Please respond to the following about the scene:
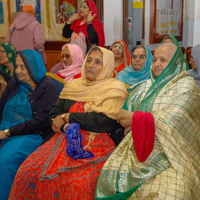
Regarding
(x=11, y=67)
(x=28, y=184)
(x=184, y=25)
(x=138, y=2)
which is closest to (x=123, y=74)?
(x=11, y=67)

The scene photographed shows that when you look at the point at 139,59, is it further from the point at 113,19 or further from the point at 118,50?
the point at 113,19

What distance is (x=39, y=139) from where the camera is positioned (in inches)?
85.6

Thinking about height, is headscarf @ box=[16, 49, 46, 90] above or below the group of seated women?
above

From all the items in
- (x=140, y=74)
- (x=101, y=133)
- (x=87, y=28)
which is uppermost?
(x=87, y=28)

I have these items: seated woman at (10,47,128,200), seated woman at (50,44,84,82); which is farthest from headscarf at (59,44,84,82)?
seated woman at (10,47,128,200)

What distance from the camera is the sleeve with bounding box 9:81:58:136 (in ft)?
6.78

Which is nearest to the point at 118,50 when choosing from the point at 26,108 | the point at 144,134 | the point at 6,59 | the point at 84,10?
the point at 84,10

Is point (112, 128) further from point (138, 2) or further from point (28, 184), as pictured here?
point (138, 2)

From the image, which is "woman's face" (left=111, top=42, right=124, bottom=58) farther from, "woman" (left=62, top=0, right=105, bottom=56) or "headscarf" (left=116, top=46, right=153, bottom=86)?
"headscarf" (left=116, top=46, right=153, bottom=86)

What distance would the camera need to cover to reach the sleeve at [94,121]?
1845 mm

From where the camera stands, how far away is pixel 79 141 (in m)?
1.75

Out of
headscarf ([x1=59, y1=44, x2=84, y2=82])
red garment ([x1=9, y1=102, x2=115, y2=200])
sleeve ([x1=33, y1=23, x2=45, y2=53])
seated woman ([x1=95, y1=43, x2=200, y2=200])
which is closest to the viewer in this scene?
seated woman ([x1=95, y1=43, x2=200, y2=200])

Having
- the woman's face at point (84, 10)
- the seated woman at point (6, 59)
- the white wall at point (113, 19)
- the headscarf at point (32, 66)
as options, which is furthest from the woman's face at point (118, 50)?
the headscarf at point (32, 66)

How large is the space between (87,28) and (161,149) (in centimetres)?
289
